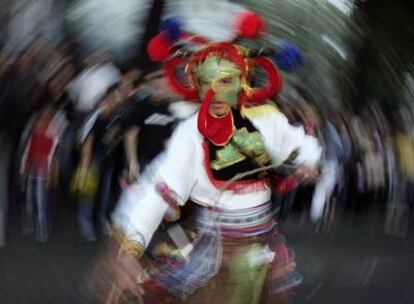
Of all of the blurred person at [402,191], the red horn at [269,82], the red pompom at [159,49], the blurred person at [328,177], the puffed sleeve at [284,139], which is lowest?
the blurred person at [402,191]

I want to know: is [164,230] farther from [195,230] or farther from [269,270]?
[269,270]

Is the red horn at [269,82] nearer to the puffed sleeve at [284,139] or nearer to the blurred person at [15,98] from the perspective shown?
the puffed sleeve at [284,139]

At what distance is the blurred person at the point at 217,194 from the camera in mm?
2865

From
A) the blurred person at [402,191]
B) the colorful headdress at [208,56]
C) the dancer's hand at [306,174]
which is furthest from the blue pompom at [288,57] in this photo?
the blurred person at [402,191]

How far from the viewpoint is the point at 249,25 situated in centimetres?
293

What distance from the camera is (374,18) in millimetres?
3064

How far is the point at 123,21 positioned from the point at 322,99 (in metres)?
0.64

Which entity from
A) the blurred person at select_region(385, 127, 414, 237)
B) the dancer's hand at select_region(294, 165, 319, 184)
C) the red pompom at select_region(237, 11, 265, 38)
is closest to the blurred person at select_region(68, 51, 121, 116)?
the red pompom at select_region(237, 11, 265, 38)

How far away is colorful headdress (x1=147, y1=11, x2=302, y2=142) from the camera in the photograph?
287 centimetres

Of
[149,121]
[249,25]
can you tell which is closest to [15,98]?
[149,121]

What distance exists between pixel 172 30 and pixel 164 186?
1.49 ft

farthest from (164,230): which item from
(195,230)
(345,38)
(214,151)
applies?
(345,38)

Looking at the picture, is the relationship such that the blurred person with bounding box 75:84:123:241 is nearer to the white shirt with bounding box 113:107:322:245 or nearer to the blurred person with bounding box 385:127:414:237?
the white shirt with bounding box 113:107:322:245

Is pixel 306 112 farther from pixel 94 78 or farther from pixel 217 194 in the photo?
pixel 94 78
